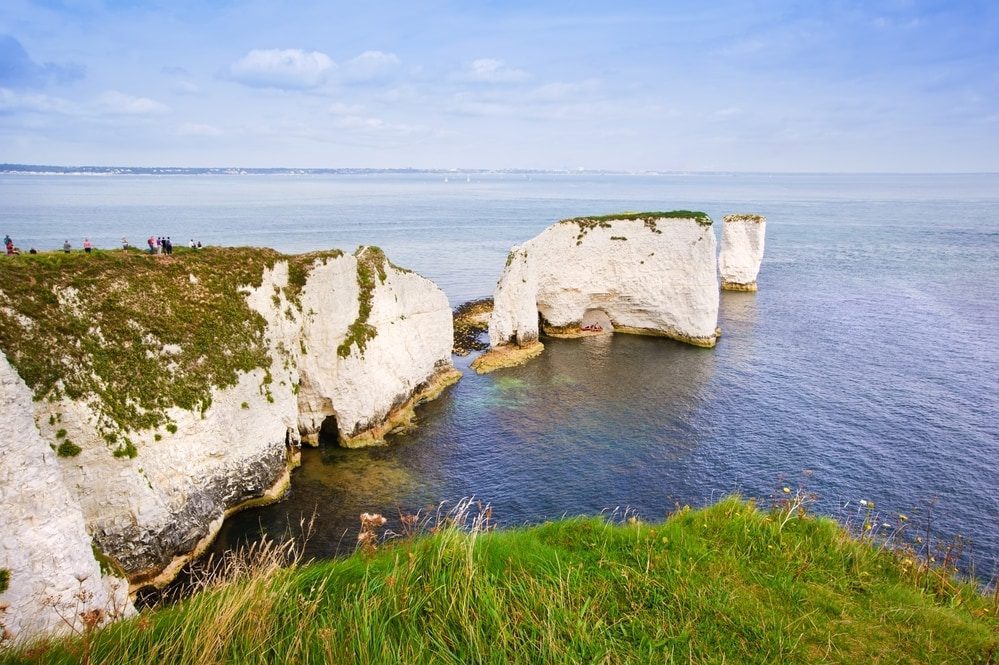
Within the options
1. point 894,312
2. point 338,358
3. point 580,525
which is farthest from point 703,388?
point 894,312

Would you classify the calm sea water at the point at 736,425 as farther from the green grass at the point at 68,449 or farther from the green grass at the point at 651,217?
the green grass at the point at 651,217

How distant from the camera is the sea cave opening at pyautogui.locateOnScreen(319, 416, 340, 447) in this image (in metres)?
27.0

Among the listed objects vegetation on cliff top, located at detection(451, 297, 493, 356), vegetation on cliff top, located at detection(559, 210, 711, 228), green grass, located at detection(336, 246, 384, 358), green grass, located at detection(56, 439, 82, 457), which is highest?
vegetation on cliff top, located at detection(559, 210, 711, 228)

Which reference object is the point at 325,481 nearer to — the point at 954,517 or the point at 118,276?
the point at 118,276

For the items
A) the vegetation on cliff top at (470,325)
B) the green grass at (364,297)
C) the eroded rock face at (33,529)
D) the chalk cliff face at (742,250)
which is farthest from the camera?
the chalk cliff face at (742,250)

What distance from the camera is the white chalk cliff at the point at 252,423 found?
13992 mm

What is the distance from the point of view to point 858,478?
2312 centimetres

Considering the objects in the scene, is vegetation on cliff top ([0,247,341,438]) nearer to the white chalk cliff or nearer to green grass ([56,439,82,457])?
the white chalk cliff

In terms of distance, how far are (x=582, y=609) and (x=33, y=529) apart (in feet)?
42.4

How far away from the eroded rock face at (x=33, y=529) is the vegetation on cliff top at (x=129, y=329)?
109 inches

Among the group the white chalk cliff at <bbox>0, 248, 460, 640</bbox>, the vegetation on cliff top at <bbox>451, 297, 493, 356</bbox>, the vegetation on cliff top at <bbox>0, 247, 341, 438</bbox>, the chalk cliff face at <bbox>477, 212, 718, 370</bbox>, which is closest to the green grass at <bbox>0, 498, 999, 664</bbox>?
the white chalk cliff at <bbox>0, 248, 460, 640</bbox>

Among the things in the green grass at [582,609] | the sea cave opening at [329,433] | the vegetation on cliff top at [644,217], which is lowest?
the sea cave opening at [329,433]

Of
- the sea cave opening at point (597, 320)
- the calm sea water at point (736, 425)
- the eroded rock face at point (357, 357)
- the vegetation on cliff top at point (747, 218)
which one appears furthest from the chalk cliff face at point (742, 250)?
the eroded rock face at point (357, 357)

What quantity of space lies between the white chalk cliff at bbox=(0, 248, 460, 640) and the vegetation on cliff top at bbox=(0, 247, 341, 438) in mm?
526
